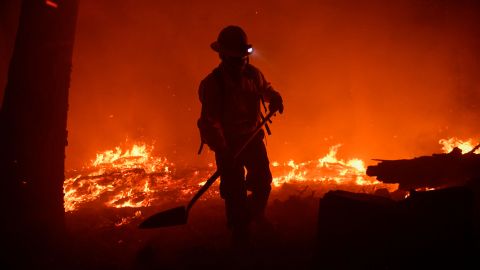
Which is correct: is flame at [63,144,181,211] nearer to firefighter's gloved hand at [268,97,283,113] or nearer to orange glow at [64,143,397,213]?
orange glow at [64,143,397,213]

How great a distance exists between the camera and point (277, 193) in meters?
7.47

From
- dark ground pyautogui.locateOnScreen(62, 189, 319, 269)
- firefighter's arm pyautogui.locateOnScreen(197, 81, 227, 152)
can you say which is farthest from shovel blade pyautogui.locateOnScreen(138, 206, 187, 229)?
firefighter's arm pyautogui.locateOnScreen(197, 81, 227, 152)

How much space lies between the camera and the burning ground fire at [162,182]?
779 centimetres

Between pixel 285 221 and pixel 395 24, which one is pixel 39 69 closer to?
pixel 285 221

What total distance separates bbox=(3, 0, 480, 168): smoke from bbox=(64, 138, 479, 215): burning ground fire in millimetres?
1686

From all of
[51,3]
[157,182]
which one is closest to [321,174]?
[157,182]

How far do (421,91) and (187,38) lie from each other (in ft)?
33.7

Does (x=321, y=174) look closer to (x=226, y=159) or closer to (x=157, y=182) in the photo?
(x=157, y=182)

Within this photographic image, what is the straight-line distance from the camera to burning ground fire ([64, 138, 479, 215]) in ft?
25.6

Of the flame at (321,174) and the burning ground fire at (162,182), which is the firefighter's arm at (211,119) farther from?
the flame at (321,174)

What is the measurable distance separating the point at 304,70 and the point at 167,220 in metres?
11.8

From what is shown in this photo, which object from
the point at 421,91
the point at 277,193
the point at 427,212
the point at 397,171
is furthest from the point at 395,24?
the point at 427,212

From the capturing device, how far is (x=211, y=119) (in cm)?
380

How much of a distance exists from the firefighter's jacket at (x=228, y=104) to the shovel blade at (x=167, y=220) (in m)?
0.87
